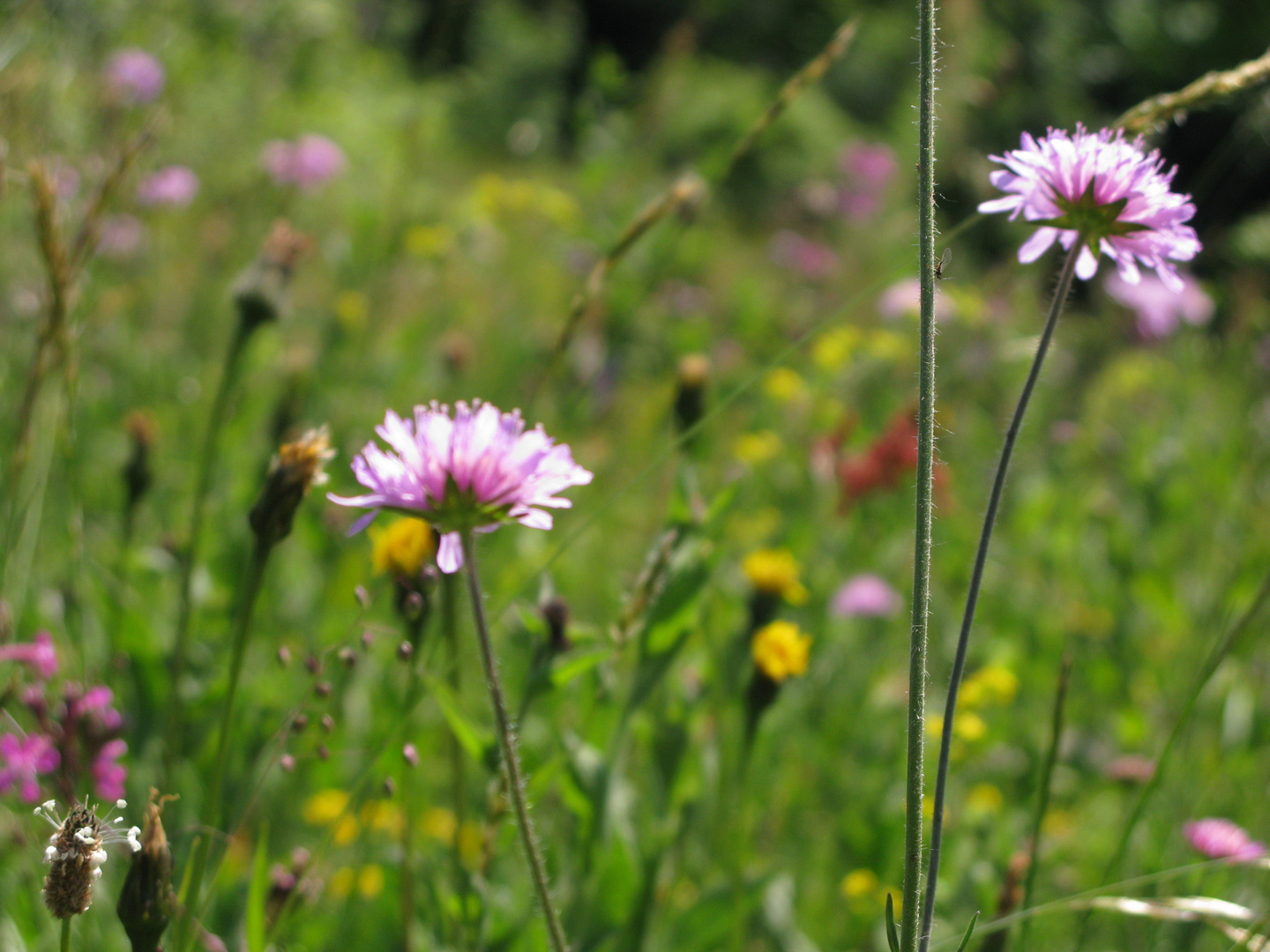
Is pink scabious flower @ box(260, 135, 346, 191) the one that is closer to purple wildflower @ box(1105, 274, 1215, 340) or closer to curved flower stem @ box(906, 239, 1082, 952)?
purple wildflower @ box(1105, 274, 1215, 340)

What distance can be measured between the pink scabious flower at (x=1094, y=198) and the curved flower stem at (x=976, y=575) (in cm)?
2

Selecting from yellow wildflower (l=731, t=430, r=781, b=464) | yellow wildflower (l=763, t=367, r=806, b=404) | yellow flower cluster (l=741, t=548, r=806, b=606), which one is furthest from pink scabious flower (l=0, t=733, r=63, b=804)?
yellow wildflower (l=763, t=367, r=806, b=404)

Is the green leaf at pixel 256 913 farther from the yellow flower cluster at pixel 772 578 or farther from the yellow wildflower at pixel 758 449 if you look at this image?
the yellow wildflower at pixel 758 449

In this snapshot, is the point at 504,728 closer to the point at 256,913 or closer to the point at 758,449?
the point at 256,913

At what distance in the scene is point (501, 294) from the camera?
4.33 metres

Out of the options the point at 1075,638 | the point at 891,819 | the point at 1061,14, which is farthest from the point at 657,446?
the point at 1061,14

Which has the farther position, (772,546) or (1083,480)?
(1083,480)

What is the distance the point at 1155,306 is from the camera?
3125 millimetres

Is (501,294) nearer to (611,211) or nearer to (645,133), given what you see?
(611,211)

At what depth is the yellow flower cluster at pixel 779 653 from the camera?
1021mm

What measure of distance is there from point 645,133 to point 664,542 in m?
1.91

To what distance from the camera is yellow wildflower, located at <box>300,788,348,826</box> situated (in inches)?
54.3

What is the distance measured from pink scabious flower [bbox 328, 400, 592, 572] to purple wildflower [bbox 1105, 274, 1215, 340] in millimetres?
2959

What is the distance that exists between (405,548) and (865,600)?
3.64ft
